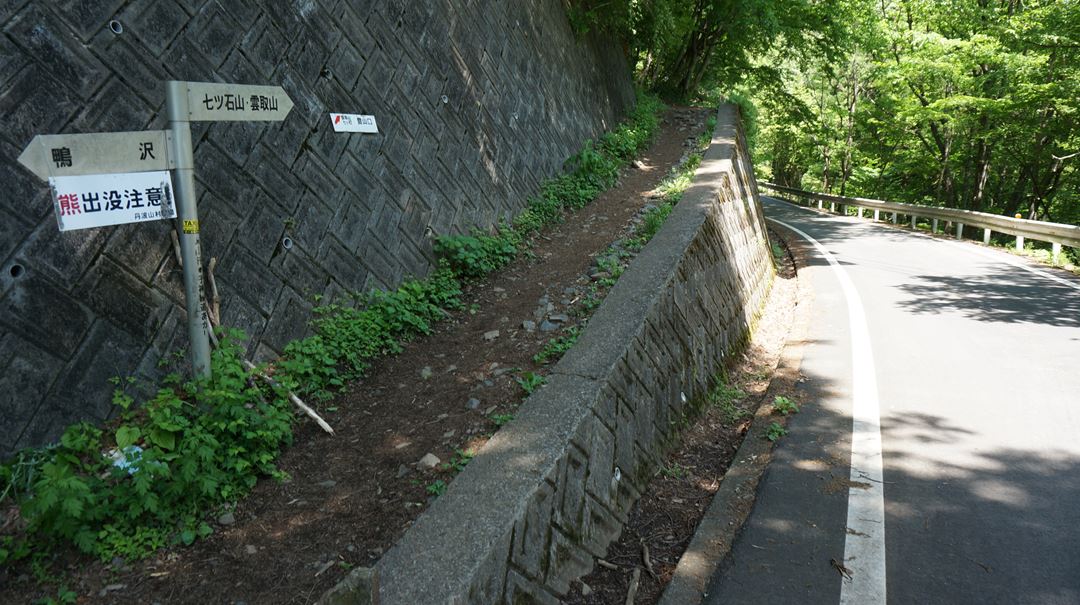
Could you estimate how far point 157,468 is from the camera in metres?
3.55

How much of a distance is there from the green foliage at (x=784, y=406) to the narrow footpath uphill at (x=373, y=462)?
5.91ft

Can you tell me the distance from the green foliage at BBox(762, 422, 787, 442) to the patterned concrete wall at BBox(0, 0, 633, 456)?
364 centimetres

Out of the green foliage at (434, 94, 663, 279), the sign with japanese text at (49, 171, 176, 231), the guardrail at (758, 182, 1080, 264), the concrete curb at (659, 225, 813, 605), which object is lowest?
the guardrail at (758, 182, 1080, 264)

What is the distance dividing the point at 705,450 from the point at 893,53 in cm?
2511

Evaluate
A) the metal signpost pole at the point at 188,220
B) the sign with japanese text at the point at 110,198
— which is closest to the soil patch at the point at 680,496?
the metal signpost pole at the point at 188,220

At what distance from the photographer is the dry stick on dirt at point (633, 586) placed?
11.2 ft

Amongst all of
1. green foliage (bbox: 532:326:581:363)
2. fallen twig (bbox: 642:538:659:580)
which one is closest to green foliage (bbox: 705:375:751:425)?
green foliage (bbox: 532:326:581:363)

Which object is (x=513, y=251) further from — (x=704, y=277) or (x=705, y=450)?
(x=705, y=450)

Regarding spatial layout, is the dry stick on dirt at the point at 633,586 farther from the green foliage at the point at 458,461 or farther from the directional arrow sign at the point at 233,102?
the directional arrow sign at the point at 233,102

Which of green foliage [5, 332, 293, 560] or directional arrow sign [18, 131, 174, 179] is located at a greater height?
directional arrow sign [18, 131, 174, 179]

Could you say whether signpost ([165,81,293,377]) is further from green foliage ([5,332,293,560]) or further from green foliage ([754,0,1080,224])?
green foliage ([754,0,1080,224])

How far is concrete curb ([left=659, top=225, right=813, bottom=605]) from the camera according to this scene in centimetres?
352

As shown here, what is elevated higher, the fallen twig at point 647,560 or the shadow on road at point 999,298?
the fallen twig at point 647,560

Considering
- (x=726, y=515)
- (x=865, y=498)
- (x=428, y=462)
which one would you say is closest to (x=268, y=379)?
(x=428, y=462)
